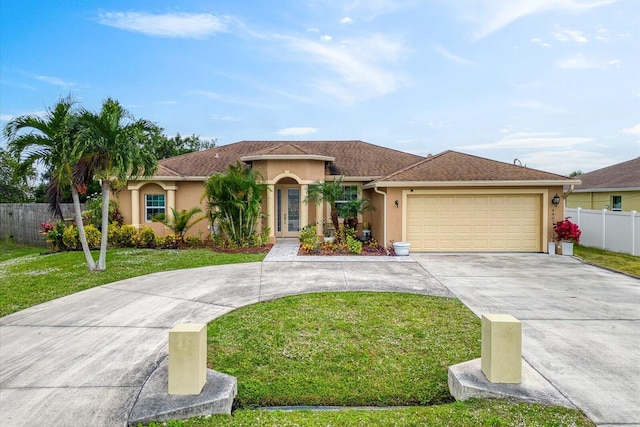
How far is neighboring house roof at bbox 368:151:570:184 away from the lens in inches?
520

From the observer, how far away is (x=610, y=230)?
14305 mm

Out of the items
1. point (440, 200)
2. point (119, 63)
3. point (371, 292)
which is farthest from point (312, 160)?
point (119, 63)

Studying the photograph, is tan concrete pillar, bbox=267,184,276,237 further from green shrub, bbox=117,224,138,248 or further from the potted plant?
the potted plant

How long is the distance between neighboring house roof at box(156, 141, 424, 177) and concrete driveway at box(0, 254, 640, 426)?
5938 millimetres

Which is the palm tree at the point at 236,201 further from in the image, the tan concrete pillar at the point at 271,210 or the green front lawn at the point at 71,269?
the green front lawn at the point at 71,269

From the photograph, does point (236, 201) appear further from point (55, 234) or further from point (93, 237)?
point (55, 234)

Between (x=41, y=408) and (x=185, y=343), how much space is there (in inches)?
61.1

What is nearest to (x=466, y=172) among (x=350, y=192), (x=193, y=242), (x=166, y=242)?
(x=350, y=192)

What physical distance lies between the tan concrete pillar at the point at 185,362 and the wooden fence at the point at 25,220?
16.5 meters

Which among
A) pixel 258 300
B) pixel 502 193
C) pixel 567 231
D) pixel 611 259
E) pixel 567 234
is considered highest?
pixel 502 193

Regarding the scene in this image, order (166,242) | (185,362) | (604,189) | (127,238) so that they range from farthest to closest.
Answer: (604,189), (127,238), (166,242), (185,362)

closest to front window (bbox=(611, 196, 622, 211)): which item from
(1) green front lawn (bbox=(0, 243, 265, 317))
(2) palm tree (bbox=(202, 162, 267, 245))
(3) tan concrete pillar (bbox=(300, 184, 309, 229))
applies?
(3) tan concrete pillar (bbox=(300, 184, 309, 229))

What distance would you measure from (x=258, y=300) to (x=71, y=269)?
6770 mm

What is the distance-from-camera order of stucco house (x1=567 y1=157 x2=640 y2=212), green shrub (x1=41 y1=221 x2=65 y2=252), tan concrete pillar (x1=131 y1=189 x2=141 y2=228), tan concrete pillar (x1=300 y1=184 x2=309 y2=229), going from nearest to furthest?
green shrub (x1=41 y1=221 x2=65 y2=252)
tan concrete pillar (x1=300 y1=184 x2=309 y2=229)
tan concrete pillar (x1=131 y1=189 x2=141 y2=228)
stucco house (x1=567 y1=157 x2=640 y2=212)
